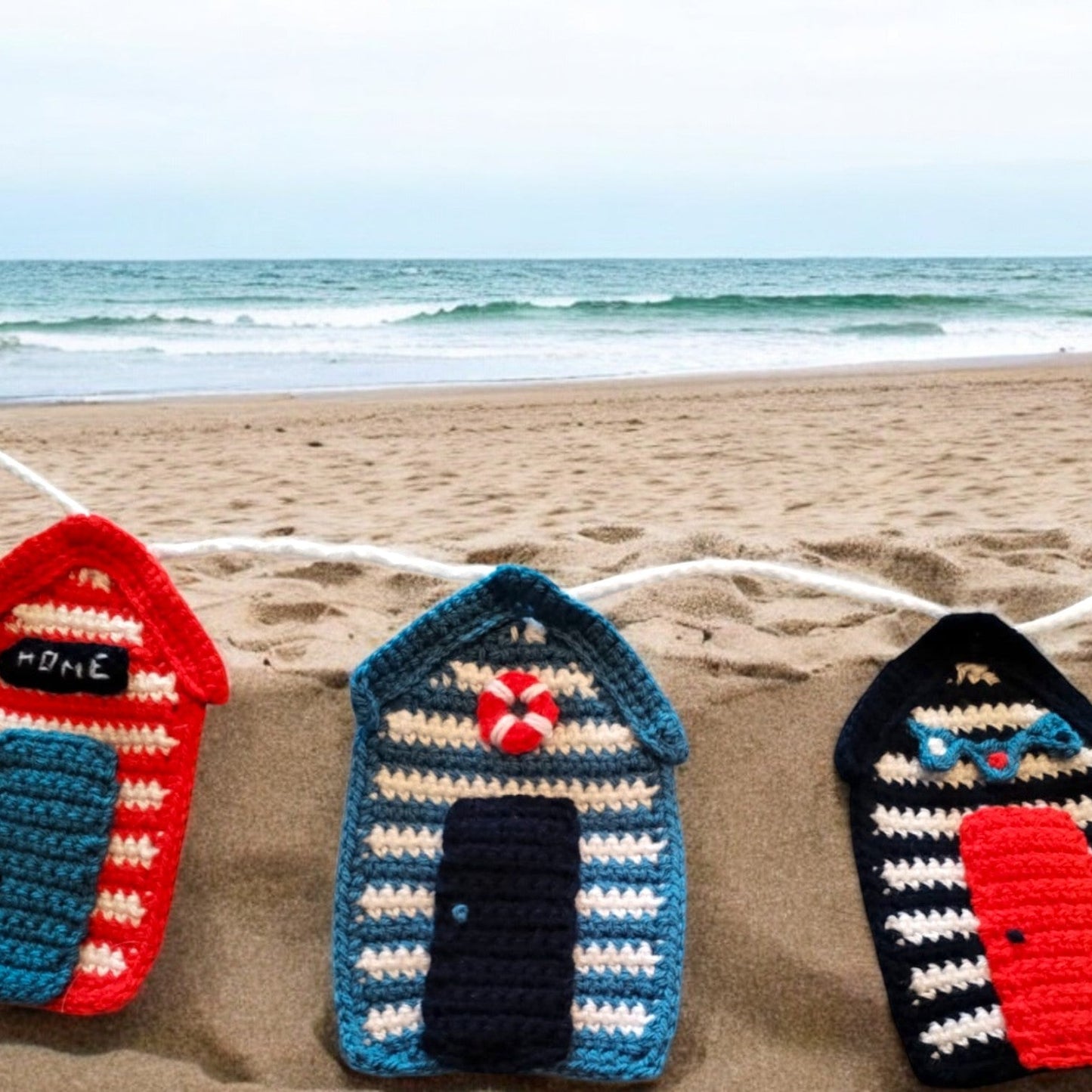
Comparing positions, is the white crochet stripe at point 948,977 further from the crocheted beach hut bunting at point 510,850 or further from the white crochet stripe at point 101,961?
the white crochet stripe at point 101,961

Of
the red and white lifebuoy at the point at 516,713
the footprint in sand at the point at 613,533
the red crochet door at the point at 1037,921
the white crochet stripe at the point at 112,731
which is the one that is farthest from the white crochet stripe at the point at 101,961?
the footprint in sand at the point at 613,533

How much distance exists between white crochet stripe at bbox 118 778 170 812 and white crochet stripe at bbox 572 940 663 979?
0.65m

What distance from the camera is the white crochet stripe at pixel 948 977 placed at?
4.92 feet

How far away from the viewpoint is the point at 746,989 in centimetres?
158

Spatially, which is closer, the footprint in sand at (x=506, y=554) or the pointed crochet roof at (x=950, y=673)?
the pointed crochet roof at (x=950, y=673)

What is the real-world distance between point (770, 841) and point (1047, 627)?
1.90ft

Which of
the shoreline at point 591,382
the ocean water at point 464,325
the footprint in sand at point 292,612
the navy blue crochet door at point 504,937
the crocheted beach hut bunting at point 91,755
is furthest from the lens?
the ocean water at point 464,325

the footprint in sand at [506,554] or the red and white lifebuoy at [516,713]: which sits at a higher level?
the red and white lifebuoy at [516,713]

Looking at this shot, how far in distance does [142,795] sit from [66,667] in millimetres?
227

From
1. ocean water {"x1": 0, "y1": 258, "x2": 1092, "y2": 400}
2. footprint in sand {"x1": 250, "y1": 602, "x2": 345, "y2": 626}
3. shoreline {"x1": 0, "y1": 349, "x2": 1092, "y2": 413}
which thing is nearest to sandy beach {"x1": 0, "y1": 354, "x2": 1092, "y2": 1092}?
footprint in sand {"x1": 250, "y1": 602, "x2": 345, "y2": 626}

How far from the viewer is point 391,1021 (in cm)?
146

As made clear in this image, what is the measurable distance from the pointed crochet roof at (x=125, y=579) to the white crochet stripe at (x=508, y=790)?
0.29m

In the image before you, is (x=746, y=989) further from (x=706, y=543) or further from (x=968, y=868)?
(x=706, y=543)

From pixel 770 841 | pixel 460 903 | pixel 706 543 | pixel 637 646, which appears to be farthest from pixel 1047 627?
pixel 706 543
